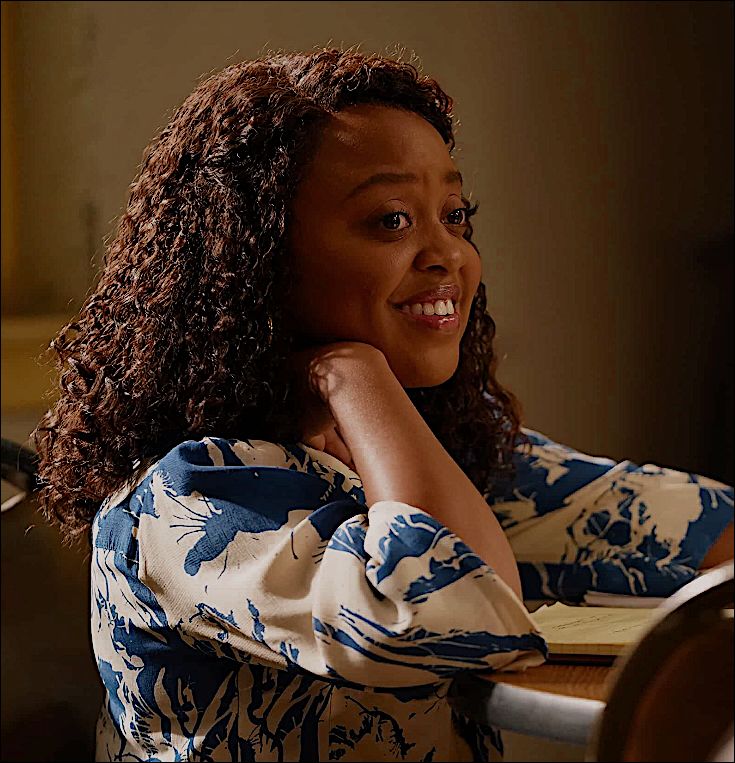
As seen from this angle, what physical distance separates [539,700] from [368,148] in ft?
1.57

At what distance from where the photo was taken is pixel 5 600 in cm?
162

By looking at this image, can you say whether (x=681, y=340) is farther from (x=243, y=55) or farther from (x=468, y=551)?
(x=468, y=551)

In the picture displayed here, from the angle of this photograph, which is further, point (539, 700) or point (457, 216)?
point (457, 216)

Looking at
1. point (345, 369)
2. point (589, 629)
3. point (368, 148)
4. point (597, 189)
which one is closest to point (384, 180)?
point (368, 148)

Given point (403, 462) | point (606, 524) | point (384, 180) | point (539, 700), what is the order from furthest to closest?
1. point (606, 524)
2. point (384, 180)
3. point (403, 462)
4. point (539, 700)

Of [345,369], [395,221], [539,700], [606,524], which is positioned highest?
[395,221]

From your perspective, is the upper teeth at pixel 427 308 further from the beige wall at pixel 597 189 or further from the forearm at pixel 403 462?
the beige wall at pixel 597 189

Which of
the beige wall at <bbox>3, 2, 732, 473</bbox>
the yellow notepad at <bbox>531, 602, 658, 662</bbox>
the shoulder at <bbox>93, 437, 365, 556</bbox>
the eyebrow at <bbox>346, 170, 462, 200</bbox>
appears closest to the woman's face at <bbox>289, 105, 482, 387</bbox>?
the eyebrow at <bbox>346, 170, 462, 200</bbox>

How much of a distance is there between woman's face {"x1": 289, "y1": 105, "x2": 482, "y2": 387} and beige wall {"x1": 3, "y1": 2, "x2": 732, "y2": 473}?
0.96 m

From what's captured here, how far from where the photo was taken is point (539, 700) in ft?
2.39

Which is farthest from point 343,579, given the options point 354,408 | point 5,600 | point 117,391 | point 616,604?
point 5,600

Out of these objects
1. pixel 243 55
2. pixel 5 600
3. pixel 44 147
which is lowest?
pixel 5 600

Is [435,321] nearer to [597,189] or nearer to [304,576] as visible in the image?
[304,576]

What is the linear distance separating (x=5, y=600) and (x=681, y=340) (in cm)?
142
